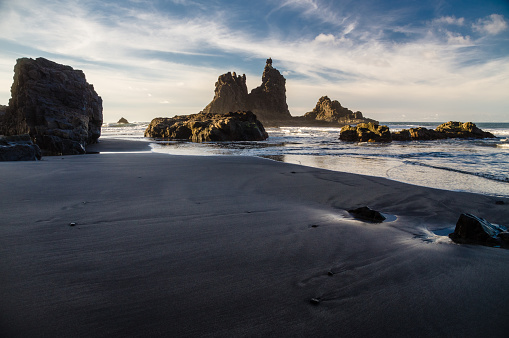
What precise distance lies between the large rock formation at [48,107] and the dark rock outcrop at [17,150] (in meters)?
3.41

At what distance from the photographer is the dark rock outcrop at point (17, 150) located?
800 cm

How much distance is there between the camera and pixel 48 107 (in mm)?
13883

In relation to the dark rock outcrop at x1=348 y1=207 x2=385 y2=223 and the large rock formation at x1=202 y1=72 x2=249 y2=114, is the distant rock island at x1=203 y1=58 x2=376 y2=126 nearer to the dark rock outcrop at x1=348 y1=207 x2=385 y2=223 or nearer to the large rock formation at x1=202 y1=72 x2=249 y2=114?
the large rock formation at x1=202 y1=72 x2=249 y2=114

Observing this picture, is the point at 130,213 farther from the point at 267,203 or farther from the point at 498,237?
the point at 498,237

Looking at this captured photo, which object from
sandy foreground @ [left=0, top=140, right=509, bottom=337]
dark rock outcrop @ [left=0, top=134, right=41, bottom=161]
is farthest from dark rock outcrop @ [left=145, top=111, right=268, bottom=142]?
sandy foreground @ [left=0, top=140, right=509, bottom=337]

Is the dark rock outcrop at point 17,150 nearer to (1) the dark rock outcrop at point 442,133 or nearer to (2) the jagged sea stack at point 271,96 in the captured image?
Result: (1) the dark rock outcrop at point 442,133

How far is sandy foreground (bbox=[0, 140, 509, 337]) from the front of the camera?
131 cm

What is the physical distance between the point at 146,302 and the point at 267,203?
2596 mm

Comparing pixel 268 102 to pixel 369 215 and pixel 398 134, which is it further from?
pixel 369 215

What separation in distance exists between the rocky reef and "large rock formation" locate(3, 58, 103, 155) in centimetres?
2250

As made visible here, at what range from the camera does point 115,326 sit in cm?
126

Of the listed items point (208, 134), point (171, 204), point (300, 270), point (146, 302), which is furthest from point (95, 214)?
point (208, 134)

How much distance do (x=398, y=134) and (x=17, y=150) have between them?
2904 cm

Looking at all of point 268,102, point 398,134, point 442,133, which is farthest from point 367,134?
point 268,102
